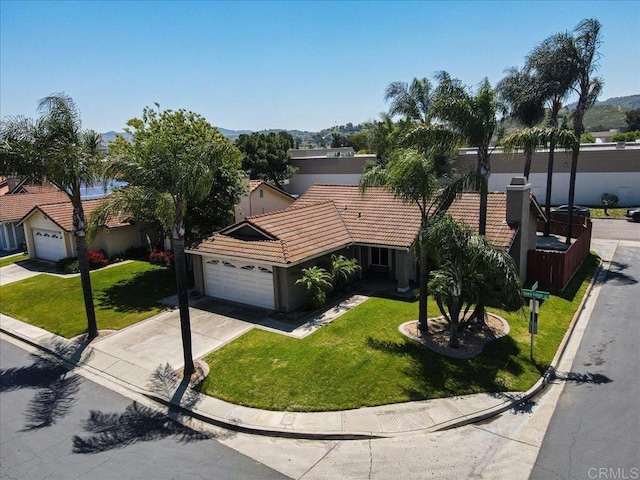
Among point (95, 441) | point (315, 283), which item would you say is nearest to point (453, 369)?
point (315, 283)

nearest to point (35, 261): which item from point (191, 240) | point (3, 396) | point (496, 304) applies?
point (191, 240)

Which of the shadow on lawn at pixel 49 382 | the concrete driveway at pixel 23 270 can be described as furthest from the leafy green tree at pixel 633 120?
the shadow on lawn at pixel 49 382

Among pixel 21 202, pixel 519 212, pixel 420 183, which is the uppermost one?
pixel 420 183

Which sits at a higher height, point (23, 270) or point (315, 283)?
point (315, 283)

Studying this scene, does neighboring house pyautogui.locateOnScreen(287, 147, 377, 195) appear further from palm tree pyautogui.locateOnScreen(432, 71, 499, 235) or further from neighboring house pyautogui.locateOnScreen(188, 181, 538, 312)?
palm tree pyautogui.locateOnScreen(432, 71, 499, 235)

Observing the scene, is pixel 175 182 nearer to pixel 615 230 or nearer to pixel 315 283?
pixel 315 283

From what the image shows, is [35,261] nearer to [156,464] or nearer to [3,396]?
[3,396]
